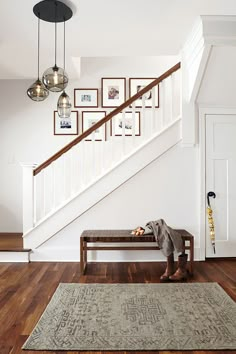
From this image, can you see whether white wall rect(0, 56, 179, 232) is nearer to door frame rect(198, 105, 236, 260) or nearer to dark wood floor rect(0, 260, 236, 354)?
door frame rect(198, 105, 236, 260)

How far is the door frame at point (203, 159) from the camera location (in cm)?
411

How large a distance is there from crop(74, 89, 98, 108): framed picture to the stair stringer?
163cm

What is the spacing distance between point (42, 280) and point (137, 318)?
4.48 feet

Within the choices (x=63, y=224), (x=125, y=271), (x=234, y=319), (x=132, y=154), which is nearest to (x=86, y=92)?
(x=132, y=154)

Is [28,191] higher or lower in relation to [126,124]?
lower

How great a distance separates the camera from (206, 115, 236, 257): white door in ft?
13.6

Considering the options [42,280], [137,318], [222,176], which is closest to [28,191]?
[42,280]

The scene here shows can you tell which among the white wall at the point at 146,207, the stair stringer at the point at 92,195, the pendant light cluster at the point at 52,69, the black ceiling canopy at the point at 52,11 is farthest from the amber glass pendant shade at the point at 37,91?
the white wall at the point at 146,207

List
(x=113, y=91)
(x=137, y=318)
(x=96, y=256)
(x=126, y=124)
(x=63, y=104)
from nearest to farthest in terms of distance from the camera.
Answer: (x=137, y=318) < (x=63, y=104) < (x=96, y=256) < (x=126, y=124) < (x=113, y=91)

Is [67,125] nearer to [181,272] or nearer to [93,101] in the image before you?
[93,101]

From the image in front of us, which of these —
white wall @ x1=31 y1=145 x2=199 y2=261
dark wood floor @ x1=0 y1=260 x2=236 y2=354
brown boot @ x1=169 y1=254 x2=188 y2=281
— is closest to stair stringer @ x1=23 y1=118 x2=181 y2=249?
white wall @ x1=31 y1=145 x2=199 y2=261

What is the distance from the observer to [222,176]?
418 cm

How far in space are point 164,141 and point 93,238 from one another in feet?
5.36

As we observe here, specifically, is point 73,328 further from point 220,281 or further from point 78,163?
point 78,163
